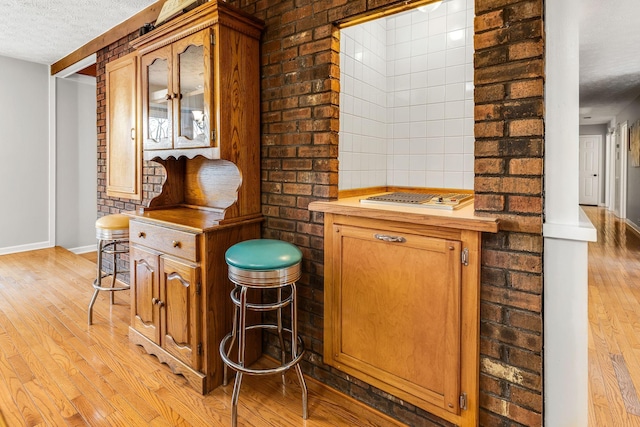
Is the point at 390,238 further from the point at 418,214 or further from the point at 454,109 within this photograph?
the point at 454,109

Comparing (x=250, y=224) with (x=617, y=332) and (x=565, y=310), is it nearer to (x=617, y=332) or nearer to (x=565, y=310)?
(x=565, y=310)

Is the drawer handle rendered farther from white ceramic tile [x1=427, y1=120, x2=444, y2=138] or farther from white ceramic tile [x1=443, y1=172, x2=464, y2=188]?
white ceramic tile [x1=427, y1=120, x2=444, y2=138]

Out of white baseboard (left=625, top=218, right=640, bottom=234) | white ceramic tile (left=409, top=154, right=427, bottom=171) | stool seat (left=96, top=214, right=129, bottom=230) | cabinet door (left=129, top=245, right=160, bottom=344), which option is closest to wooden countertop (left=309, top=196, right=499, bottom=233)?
white ceramic tile (left=409, top=154, right=427, bottom=171)

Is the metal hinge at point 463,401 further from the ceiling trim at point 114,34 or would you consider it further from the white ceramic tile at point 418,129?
the ceiling trim at point 114,34

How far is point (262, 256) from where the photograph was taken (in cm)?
170

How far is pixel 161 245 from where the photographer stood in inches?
84.0

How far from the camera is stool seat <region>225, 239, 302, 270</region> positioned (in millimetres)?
1648

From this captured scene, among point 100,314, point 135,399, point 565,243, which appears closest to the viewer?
point 565,243

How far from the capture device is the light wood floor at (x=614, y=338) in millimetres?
1834

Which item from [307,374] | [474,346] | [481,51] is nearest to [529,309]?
[474,346]

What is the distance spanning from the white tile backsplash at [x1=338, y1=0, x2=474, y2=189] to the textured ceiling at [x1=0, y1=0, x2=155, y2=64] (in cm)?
203

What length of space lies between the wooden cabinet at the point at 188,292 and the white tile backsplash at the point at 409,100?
2.63 ft

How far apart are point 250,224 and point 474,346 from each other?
1333 millimetres

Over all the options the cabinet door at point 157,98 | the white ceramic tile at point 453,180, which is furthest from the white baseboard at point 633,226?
the cabinet door at point 157,98
